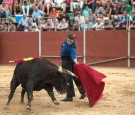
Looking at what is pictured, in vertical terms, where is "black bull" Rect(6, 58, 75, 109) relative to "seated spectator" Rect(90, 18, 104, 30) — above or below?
below

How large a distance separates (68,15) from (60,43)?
1190mm

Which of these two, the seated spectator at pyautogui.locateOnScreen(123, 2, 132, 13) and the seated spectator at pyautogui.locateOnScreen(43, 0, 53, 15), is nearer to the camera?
the seated spectator at pyautogui.locateOnScreen(123, 2, 132, 13)

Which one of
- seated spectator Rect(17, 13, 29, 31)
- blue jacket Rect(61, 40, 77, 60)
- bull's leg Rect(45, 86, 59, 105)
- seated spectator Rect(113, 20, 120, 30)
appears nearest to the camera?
bull's leg Rect(45, 86, 59, 105)

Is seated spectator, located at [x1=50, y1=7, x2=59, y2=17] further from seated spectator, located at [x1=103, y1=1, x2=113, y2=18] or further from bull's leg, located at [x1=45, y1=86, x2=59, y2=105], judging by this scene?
bull's leg, located at [x1=45, y1=86, x2=59, y2=105]

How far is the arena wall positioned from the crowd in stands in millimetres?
245

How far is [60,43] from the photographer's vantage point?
1730 centimetres

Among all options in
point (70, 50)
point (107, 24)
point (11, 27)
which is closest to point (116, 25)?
point (107, 24)

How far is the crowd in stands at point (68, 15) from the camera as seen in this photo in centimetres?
1648

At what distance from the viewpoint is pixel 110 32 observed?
16.5 m

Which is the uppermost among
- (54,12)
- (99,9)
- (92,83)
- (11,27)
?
(99,9)

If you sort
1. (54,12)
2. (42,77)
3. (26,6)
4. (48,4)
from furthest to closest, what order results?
(26,6), (48,4), (54,12), (42,77)

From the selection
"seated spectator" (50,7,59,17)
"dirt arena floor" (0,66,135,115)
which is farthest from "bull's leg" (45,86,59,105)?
"seated spectator" (50,7,59,17)

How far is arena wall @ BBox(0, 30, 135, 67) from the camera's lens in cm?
1642

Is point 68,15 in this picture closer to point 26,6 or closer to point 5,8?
point 26,6
